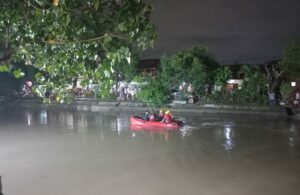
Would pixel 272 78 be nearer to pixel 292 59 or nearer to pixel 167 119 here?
pixel 292 59

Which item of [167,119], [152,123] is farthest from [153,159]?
→ [152,123]

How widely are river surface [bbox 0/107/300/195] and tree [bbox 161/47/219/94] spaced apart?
24.7 ft

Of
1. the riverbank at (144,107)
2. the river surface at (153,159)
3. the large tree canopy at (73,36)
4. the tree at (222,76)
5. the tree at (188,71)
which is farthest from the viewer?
the tree at (222,76)

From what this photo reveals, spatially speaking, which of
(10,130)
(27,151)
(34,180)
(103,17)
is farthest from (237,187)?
(10,130)

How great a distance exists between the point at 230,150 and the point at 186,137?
3840mm

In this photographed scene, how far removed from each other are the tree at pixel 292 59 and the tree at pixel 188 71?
5.86 metres

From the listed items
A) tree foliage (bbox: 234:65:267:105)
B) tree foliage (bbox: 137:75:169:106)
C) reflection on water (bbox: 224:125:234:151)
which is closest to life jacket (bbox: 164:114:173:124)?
reflection on water (bbox: 224:125:234:151)

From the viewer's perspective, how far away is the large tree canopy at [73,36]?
3.94 m

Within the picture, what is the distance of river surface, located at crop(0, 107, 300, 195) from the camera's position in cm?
1175

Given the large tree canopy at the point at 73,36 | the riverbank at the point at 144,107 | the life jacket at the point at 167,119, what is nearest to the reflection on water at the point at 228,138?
the life jacket at the point at 167,119

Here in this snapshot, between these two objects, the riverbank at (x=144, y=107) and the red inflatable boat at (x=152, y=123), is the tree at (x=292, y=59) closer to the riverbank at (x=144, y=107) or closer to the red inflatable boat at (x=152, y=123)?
the riverbank at (x=144, y=107)

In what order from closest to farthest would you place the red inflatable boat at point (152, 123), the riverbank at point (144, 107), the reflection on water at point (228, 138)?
the reflection on water at point (228, 138), the red inflatable boat at point (152, 123), the riverbank at point (144, 107)

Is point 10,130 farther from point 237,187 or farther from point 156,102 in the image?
point 237,187

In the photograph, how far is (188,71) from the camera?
108 feet
